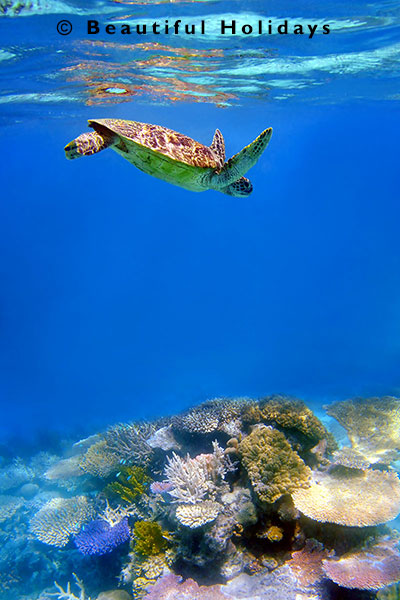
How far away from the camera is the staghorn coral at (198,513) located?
520 cm

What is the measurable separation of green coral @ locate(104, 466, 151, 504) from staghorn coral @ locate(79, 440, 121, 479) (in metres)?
0.40

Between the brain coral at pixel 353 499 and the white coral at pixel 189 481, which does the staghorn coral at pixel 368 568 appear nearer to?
the brain coral at pixel 353 499

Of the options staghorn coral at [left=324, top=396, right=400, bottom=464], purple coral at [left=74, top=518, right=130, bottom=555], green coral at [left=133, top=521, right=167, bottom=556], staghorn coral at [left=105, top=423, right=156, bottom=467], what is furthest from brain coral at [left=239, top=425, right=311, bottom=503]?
purple coral at [left=74, top=518, right=130, bottom=555]

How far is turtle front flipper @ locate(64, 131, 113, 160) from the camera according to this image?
407cm

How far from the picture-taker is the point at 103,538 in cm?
686

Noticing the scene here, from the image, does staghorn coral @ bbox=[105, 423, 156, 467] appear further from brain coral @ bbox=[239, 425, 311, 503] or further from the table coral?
brain coral @ bbox=[239, 425, 311, 503]

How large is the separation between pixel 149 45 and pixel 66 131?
61.0 ft

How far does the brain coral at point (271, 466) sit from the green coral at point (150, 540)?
189 centimetres

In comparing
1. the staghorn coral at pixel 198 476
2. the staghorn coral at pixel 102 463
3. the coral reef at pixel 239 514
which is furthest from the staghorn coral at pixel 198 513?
the staghorn coral at pixel 102 463

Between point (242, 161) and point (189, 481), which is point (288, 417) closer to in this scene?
point (189, 481)

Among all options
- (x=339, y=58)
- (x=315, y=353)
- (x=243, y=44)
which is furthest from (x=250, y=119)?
(x=315, y=353)

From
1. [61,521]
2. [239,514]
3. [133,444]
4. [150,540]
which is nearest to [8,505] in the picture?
[61,521]

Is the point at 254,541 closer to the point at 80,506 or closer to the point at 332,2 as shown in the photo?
the point at 80,506

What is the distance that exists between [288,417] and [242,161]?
477cm
